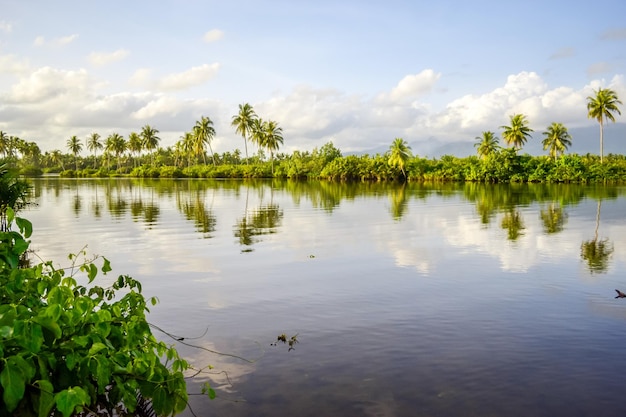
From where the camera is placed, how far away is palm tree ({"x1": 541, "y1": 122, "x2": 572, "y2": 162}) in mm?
98938

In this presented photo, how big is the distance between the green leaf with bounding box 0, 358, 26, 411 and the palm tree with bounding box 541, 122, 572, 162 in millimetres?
109257

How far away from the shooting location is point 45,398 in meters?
2.72

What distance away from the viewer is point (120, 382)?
3.21 metres

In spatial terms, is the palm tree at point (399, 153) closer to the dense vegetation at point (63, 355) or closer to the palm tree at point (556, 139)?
the palm tree at point (556, 139)

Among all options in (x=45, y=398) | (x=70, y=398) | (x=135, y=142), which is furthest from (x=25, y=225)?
(x=135, y=142)

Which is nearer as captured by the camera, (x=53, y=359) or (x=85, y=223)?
(x=53, y=359)

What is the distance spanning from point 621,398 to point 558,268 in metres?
9.67

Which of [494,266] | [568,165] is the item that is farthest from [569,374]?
[568,165]

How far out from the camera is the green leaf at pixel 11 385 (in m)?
2.52

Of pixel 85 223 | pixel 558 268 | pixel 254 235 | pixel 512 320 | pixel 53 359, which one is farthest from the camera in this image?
pixel 85 223

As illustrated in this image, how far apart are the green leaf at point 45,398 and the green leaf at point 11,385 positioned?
0.46ft

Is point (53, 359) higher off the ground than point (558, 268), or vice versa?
point (53, 359)

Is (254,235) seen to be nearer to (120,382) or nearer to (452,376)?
(452,376)

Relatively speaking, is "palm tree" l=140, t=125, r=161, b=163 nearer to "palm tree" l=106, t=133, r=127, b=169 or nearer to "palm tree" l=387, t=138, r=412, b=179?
"palm tree" l=106, t=133, r=127, b=169
